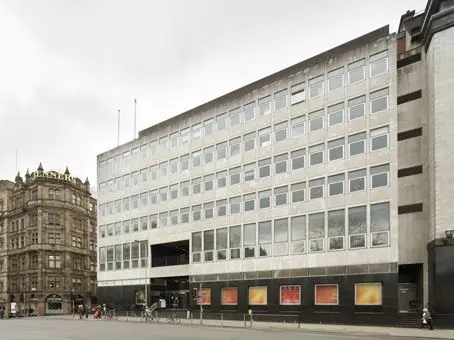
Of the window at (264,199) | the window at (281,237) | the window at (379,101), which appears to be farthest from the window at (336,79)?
the window at (281,237)

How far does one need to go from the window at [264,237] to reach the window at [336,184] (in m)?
7.90

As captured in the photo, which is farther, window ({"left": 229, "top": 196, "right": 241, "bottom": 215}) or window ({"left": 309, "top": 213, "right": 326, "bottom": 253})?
window ({"left": 229, "top": 196, "right": 241, "bottom": 215})

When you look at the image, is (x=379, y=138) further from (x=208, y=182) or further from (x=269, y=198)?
(x=208, y=182)

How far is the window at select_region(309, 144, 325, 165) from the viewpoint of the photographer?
169 feet

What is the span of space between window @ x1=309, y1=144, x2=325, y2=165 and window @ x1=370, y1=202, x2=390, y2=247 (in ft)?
23.0

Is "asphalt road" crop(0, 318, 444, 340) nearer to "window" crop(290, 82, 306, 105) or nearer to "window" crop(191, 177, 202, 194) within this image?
"window" crop(290, 82, 306, 105)

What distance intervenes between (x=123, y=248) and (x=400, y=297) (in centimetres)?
3940

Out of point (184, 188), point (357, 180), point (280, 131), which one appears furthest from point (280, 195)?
point (184, 188)

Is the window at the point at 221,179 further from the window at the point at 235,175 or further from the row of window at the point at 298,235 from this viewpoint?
the row of window at the point at 298,235

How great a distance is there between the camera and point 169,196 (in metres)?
68.6

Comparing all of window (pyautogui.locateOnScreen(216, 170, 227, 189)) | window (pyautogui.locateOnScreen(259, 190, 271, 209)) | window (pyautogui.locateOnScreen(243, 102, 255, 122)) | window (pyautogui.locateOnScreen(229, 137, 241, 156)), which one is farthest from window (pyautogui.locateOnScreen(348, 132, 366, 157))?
window (pyautogui.locateOnScreen(216, 170, 227, 189))

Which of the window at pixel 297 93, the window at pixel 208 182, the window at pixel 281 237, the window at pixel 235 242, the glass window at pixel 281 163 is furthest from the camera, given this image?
the window at pixel 208 182

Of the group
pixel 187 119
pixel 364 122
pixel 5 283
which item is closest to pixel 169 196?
pixel 187 119

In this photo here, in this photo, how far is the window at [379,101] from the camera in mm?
47297
